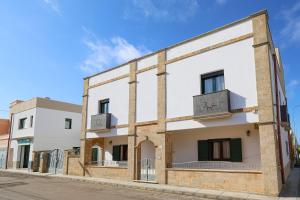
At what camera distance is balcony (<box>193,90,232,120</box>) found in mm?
12281

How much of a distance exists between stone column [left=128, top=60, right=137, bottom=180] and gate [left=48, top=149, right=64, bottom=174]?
845 centimetres

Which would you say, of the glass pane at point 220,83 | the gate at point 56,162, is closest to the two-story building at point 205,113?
the glass pane at point 220,83

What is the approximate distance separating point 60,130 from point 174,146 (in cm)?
1766

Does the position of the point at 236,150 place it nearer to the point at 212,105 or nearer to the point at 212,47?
the point at 212,105

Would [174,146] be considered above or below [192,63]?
below

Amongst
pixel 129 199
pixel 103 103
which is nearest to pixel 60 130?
pixel 103 103

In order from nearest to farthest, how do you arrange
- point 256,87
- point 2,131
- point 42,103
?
point 256,87, point 42,103, point 2,131

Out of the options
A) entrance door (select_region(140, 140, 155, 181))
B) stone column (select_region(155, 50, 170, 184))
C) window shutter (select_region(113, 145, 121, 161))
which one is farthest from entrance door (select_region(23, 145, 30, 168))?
stone column (select_region(155, 50, 170, 184))

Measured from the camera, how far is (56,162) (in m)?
22.4

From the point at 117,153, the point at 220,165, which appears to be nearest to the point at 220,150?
the point at 220,165

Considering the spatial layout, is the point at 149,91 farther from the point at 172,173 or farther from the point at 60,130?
the point at 60,130

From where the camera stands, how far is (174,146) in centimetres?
1631

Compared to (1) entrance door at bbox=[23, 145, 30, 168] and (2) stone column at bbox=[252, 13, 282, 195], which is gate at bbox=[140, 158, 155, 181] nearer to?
(2) stone column at bbox=[252, 13, 282, 195]

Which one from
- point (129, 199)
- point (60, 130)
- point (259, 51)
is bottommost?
point (129, 199)
